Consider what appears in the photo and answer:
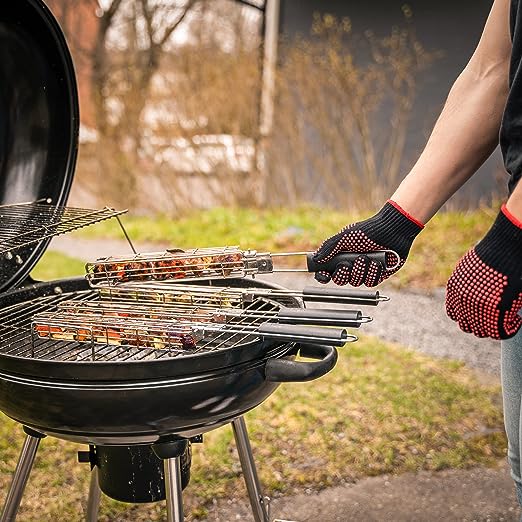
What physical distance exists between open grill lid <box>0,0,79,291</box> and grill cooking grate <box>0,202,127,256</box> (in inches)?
1.7

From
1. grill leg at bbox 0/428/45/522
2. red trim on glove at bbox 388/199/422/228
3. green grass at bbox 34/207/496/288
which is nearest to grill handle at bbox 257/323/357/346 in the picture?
red trim on glove at bbox 388/199/422/228

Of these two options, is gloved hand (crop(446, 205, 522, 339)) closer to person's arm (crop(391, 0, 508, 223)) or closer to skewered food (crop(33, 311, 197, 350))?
person's arm (crop(391, 0, 508, 223))

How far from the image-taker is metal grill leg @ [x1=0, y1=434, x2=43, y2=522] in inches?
66.4

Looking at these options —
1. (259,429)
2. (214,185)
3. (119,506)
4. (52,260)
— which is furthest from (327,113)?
(119,506)

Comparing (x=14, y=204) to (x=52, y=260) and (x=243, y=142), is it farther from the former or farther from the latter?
(x=243, y=142)

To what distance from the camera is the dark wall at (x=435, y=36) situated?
791 centimetres

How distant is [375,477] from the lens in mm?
2834

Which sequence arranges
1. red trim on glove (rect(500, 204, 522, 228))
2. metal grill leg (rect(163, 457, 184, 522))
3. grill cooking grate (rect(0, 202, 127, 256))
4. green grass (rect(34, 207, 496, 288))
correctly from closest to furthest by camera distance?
red trim on glove (rect(500, 204, 522, 228)) < metal grill leg (rect(163, 457, 184, 522)) < grill cooking grate (rect(0, 202, 127, 256)) < green grass (rect(34, 207, 496, 288))

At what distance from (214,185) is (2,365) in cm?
727

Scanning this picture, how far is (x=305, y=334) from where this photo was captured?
51.3 inches

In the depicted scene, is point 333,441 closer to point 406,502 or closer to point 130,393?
point 406,502

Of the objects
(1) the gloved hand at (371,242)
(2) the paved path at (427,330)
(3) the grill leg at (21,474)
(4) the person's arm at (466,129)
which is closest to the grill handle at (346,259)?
(1) the gloved hand at (371,242)

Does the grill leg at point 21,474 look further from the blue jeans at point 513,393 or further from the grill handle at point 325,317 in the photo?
the blue jeans at point 513,393

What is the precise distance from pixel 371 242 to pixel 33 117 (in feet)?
3.32
